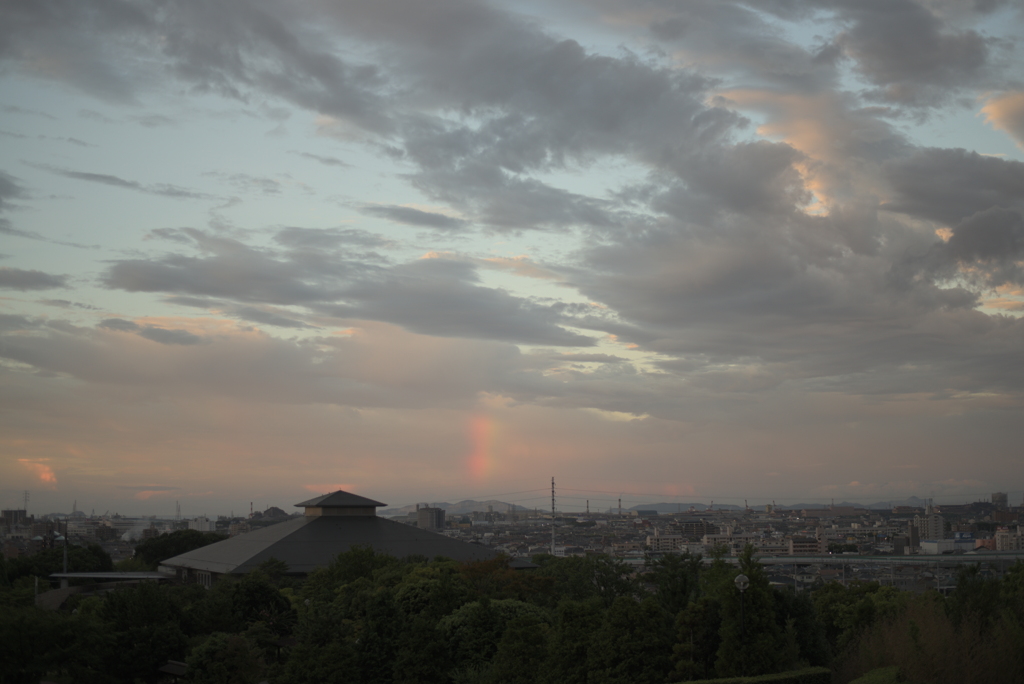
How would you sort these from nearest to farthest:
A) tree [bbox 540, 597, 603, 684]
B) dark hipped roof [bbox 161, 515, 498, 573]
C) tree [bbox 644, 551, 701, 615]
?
tree [bbox 540, 597, 603, 684]
tree [bbox 644, 551, 701, 615]
dark hipped roof [bbox 161, 515, 498, 573]

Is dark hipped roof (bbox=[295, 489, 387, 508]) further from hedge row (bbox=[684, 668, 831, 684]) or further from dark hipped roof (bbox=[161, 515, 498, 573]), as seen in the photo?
hedge row (bbox=[684, 668, 831, 684])

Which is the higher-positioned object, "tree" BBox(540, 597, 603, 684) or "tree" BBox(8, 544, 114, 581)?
"tree" BBox(540, 597, 603, 684)

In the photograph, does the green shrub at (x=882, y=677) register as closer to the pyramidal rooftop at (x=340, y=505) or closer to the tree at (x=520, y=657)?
the tree at (x=520, y=657)

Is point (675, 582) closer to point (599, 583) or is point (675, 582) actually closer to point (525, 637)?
point (525, 637)

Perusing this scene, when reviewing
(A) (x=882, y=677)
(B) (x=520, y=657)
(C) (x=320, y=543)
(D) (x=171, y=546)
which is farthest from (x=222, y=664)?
(D) (x=171, y=546)

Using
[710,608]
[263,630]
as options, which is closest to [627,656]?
[710,608]

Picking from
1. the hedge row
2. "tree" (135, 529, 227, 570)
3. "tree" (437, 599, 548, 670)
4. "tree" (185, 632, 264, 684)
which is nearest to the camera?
the hedge row

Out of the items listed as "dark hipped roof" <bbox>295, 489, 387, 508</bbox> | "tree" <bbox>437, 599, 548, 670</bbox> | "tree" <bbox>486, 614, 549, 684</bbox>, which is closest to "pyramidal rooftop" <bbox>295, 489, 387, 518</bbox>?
"dark hipped roof" <bbox>295, 489, 387, 508</bbox>
